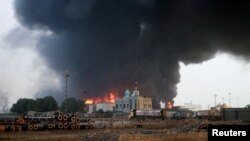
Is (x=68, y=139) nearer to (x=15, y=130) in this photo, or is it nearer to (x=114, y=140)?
(x=114, y=140)

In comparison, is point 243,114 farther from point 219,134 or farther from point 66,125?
Result: point 219,134

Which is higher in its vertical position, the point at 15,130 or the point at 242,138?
the point at 242,138

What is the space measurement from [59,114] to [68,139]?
34163 mm

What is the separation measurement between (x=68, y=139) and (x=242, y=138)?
106ft

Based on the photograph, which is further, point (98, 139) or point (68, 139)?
point (98, 139)

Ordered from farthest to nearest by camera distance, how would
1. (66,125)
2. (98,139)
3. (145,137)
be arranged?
(66,125) → (98,139) → (145,137)

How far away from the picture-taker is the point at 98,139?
49094 mm

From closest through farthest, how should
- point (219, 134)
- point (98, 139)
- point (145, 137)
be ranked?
point (219, 134)
point (145, 137)
point (98, 139)

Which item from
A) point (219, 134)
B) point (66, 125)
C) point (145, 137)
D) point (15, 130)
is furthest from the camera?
point (66, 125)

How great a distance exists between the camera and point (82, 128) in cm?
7725

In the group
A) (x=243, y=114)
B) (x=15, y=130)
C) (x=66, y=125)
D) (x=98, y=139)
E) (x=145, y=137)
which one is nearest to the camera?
(x=145, y=137)

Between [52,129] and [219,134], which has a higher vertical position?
[219,134]

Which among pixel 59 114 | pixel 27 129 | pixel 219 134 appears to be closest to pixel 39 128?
pixel 27 129

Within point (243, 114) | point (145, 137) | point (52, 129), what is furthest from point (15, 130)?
point (243, 114)
